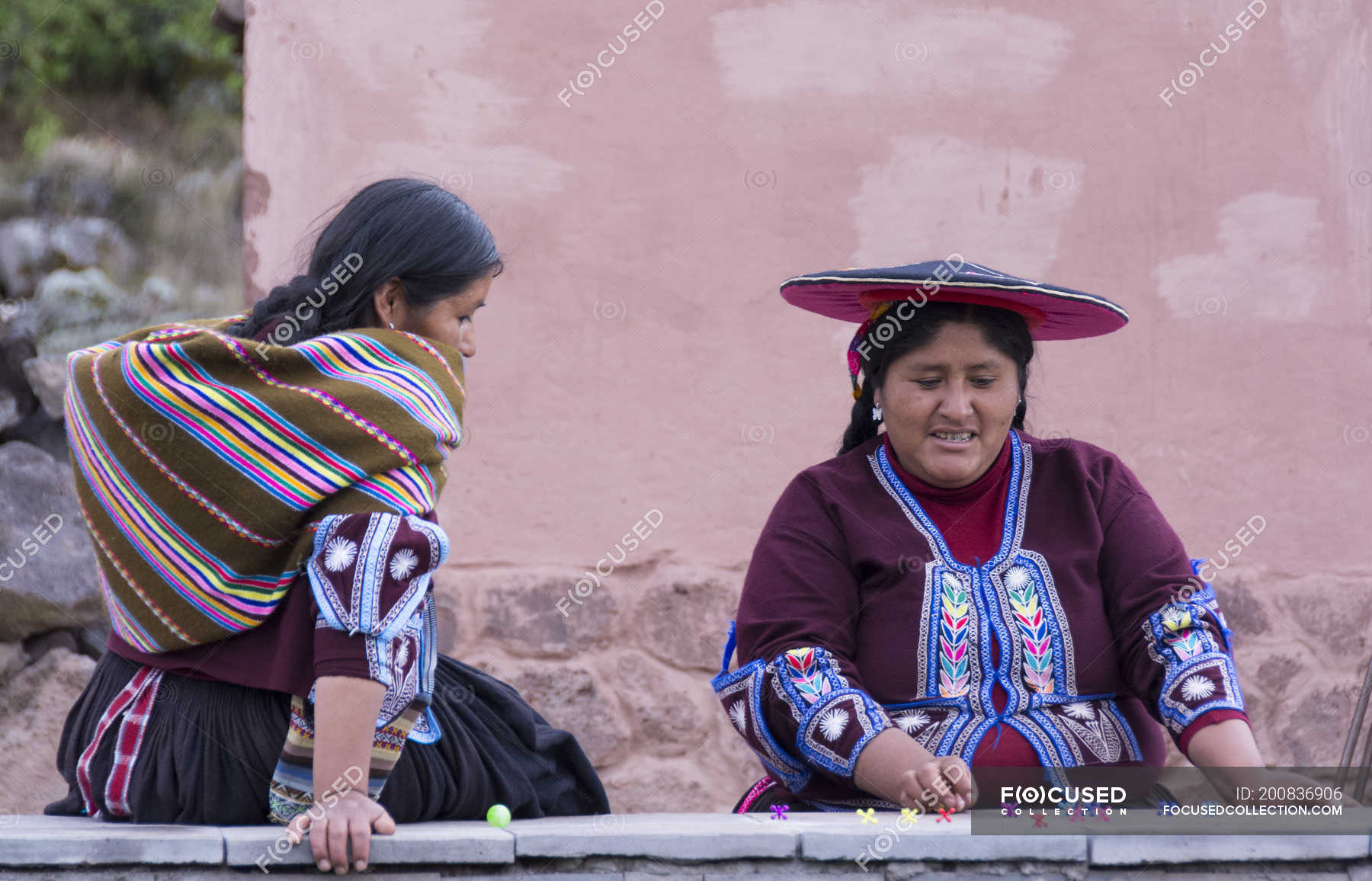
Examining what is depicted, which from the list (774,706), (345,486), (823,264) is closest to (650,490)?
(823,264)

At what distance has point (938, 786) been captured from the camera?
7.11 feet

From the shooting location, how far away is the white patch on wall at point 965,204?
4027mm

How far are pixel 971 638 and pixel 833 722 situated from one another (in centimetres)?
33

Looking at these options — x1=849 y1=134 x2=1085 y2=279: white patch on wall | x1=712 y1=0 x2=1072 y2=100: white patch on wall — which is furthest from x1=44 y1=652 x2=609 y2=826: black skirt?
x1=712 y1=0 x2=1072 y2=100: white patch on wall

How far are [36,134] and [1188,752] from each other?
460cm

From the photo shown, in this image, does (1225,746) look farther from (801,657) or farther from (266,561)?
(266,561)

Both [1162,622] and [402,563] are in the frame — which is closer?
[402,563]

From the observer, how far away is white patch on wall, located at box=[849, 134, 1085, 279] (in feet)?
13.2

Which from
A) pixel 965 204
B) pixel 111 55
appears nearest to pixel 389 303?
pixel 965 204

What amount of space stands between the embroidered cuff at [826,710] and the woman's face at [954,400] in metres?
0.46

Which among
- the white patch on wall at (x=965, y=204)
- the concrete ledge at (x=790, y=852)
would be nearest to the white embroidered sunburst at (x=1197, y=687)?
the concrete ledge at (x=790, y=852)

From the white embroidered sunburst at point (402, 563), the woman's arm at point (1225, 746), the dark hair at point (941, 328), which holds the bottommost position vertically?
the woman's arm at point (1225, 746)

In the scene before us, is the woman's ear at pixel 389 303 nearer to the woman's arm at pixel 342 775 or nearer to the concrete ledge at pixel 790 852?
the woman's arm at pixel 342 775

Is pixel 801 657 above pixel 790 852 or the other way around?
above
